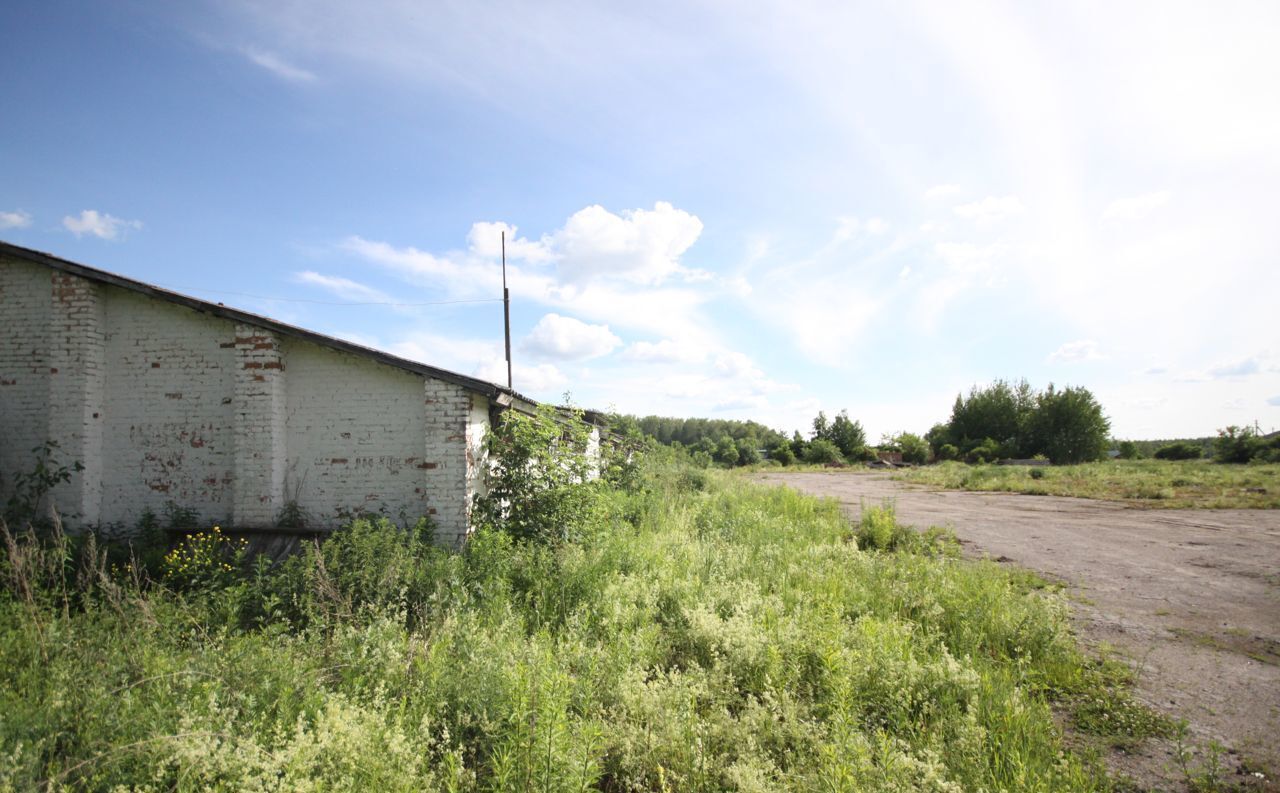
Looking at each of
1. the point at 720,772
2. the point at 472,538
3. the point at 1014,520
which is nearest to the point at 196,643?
the point at 472,538

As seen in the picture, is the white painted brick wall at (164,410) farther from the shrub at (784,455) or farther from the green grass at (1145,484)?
the shrub at (784,455)

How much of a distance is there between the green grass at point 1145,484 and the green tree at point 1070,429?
11655 mm

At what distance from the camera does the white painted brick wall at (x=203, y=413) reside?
281 inches

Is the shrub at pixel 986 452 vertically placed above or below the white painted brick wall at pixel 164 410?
below

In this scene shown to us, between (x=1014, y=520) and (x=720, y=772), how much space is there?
39.2 ft

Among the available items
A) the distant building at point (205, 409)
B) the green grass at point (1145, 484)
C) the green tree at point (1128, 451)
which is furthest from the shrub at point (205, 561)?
the green tree at point (1128, 451)

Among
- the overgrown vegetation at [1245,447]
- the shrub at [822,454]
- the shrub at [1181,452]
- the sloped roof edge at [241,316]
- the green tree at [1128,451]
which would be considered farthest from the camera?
the shrub at [822,454]

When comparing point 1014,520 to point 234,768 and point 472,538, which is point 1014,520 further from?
point 234,768

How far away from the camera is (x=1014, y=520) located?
1194 cm

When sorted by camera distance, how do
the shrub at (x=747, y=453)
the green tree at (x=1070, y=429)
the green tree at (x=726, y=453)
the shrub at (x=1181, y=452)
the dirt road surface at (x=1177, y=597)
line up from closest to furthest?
the dirt road surface at (x=1177, y=597) < the shrub at (x=1181, y=452) < the green tree at (x=1070, y=429) < the green tree at (x=726, y=453) < the shrub at (x=747, y=453)

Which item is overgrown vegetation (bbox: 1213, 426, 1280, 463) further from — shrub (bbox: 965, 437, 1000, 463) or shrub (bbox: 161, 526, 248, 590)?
shrub (bbox: 161, 526, 248, 590)

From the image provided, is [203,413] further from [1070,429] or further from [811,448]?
[1070,429]

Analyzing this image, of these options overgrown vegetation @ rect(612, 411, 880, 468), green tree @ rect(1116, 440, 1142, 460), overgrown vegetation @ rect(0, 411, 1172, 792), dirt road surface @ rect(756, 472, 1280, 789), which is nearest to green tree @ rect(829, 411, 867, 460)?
overgrown vegetation @ rect(612, 411, 880, 468)

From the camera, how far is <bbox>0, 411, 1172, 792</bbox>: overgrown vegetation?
268cm
